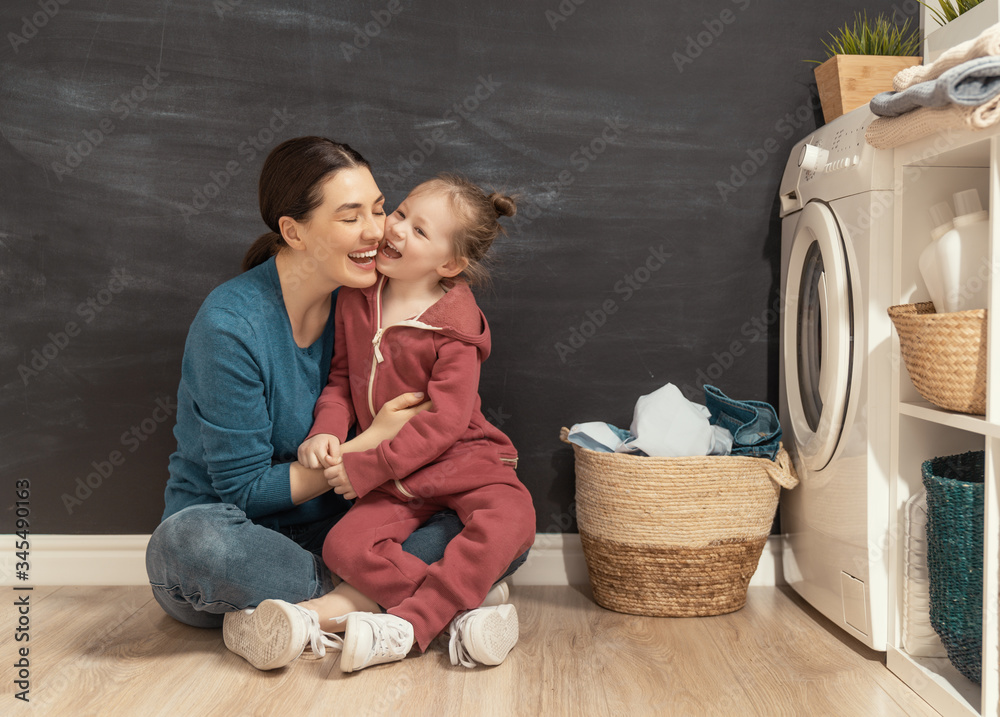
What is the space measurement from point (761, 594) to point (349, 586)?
1.06 meters

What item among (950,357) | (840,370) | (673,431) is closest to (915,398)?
(840,370)

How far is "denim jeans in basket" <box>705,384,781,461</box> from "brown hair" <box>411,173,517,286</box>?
0.70 m

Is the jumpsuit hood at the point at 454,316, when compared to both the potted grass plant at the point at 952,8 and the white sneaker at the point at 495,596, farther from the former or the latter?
the potted grass plant at the point at 952,8

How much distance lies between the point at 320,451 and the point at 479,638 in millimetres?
500

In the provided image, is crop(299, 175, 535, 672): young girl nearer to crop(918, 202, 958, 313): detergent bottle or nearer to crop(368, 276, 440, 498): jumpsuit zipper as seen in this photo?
crop(368, 276, 440, 498): jumpsuit zipper

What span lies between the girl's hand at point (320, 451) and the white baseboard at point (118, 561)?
0.68m

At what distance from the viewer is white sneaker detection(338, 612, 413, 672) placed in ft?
4.65

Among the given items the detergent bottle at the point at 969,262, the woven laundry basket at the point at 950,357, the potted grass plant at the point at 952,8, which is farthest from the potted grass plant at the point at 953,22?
the woven laundry basket at the point at 950,357

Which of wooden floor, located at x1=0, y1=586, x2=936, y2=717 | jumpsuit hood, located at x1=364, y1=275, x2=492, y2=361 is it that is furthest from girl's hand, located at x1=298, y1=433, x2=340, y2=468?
wooden floor, located at x1=0, y1=586, x2=936, y2=717

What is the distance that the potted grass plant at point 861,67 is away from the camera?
1785mm

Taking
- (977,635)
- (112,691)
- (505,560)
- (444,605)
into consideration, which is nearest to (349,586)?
(444,605)

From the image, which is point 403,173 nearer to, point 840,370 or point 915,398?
point 840,370

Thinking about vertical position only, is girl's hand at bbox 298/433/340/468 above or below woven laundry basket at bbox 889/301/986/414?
below

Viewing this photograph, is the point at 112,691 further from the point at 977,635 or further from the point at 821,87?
the point at 821,87
